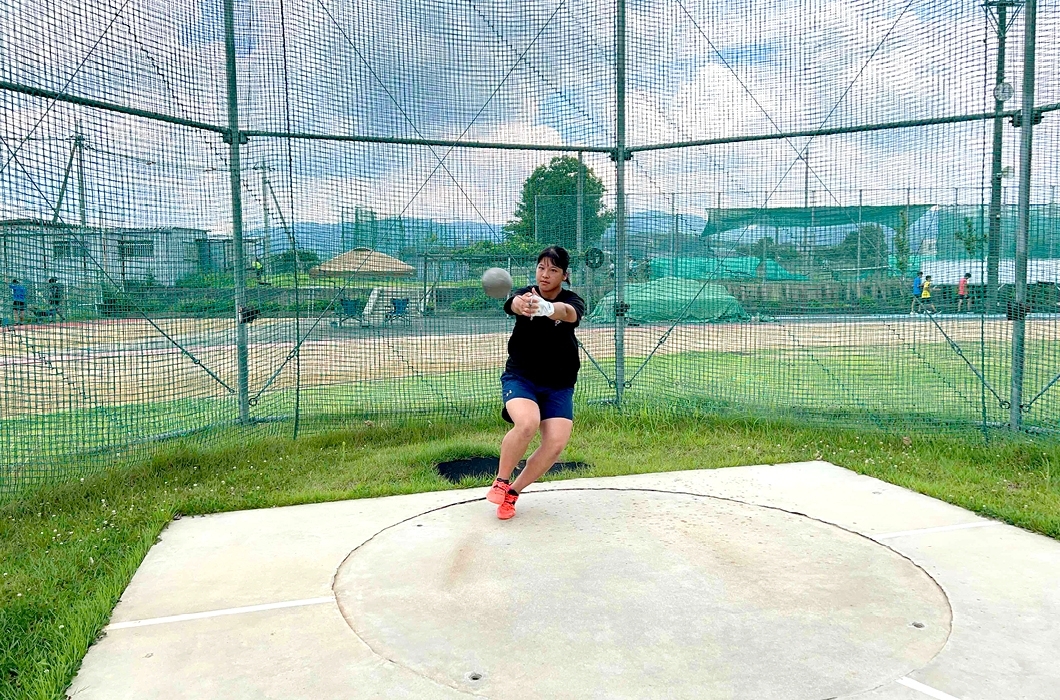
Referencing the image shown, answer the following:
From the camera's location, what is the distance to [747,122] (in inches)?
292

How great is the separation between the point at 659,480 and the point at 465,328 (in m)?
2.95

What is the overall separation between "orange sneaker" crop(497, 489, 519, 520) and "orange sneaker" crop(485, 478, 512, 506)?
0.02m

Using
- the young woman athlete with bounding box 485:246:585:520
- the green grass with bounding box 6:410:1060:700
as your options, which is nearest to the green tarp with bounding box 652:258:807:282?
the green grass with bounding box 6:410:1060:700

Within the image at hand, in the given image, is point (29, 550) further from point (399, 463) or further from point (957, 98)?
point (957, 98)

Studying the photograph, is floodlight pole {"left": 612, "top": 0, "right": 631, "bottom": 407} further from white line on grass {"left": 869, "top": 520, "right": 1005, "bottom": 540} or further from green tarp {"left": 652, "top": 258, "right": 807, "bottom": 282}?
white line on grass {"left": 869, "top": 520, "right": 1005, "bottom": 540}

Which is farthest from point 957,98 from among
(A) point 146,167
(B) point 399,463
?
(A) point 146,167

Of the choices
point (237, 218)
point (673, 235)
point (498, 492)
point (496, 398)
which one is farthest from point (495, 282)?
point (673, 235)

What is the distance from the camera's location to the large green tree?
25.8 feet

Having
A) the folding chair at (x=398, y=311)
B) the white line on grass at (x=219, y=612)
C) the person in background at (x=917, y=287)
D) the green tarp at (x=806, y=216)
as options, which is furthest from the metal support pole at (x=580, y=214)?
the white line on grass at (x=219, y=612)

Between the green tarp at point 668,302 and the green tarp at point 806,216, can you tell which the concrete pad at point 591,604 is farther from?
the green tarp at point 668,302

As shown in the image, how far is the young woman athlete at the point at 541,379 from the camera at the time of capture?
15.3 feet

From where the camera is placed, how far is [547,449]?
4.74m

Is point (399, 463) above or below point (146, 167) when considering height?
below

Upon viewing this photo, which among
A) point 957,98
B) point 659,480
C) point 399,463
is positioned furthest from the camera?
point 957,98
